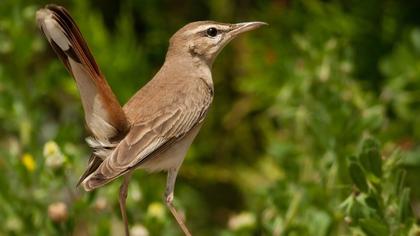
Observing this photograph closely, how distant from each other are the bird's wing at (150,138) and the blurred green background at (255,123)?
18.6 inches

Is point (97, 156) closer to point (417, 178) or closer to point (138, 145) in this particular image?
point (138, 145)

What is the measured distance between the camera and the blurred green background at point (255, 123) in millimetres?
4156

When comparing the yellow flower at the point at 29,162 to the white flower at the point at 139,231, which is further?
the yellow flower at the point at 29,162

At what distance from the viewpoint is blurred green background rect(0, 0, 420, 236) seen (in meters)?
4.16

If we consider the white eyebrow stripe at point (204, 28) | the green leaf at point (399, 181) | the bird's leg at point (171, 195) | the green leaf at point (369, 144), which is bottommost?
the bird's leg at point (171, 195)

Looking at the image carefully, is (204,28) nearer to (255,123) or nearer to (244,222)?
(244,222)

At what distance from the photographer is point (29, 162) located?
470 centimetres

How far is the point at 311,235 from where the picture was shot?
162 inches

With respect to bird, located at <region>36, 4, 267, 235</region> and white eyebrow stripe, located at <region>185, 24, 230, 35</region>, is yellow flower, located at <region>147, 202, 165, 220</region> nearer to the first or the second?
bird, located at <region>36, 4, 267, 235</region>

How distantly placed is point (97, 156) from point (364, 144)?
38.0 inches

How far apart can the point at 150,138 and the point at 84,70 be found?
36cm

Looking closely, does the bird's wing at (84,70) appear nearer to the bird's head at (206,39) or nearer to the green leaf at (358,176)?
the bird's head at (206,39)

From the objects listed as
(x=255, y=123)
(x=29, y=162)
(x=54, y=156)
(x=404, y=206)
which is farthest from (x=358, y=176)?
(x=255, y=123)

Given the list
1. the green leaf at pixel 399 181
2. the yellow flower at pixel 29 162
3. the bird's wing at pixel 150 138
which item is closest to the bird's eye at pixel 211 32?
the bird's wing at pixel 150 138
